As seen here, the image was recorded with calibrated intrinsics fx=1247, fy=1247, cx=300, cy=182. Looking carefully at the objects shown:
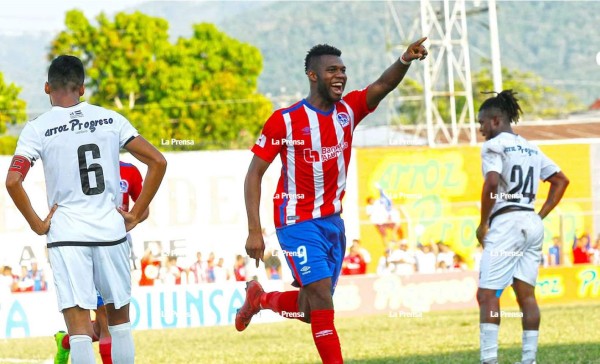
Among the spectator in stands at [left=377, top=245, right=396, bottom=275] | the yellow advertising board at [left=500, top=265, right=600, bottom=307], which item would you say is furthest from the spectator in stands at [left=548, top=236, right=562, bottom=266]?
the spectator in stands at [left=377, top=245, right=396, bottom=275]

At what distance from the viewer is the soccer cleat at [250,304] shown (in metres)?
10.0

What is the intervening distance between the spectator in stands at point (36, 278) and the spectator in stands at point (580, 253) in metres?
11.1

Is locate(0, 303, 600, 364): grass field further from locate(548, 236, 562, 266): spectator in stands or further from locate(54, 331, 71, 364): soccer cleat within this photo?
locate(548, 236, 562, 266): spectator in stands

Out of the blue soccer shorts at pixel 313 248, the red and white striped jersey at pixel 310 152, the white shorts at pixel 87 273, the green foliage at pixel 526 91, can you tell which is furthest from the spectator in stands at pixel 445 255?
the green foliage at pixel 526 91

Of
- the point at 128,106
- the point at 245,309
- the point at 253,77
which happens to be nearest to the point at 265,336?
the point at 245,309

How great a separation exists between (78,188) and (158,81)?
179ft

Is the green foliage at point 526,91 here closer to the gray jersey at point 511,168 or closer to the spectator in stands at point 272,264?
the spectator in stands at point 272,264

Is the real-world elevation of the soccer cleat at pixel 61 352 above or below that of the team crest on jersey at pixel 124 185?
below

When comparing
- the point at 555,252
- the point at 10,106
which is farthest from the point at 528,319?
the point at 10,106

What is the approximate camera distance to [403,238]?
86.2 feet

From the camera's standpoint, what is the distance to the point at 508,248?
32.1 feet

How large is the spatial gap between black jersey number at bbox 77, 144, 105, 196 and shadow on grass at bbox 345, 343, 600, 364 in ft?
15.8

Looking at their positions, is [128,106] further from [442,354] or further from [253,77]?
[442,354]

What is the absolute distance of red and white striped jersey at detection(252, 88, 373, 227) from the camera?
8539mm
